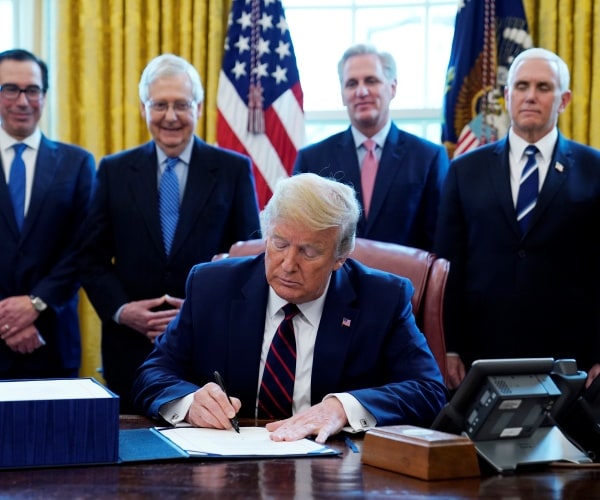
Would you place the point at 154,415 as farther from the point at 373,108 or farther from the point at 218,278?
the point at 373,108

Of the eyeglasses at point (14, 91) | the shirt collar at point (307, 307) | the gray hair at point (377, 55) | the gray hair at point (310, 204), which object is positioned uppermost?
the gray hair at point (377, 55)

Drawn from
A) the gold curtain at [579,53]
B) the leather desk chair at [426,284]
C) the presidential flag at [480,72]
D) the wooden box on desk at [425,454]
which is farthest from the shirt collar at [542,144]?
the wooden box on desk at [425,454]

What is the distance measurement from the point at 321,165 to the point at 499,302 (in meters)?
1.04

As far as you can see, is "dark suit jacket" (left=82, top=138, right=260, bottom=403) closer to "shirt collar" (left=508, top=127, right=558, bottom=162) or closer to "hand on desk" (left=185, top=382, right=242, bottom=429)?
"shirt collar" (left=508, top=127, right=558, bottom=162)

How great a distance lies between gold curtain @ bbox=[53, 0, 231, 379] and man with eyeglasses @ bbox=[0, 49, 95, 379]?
109cm

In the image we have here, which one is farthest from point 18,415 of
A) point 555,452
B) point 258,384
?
point 555,452

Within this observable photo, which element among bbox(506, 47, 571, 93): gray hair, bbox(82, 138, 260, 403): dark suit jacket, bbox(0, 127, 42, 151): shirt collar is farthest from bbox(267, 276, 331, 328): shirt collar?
bbox(0, 127, 42, 151): shirt collar

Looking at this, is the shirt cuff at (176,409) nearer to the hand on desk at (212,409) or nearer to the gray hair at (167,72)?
the hand on desk at (212,409)

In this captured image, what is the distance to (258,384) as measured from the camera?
9.77ft

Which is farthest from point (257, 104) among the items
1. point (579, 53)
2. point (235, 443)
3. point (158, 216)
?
point (235, 443)

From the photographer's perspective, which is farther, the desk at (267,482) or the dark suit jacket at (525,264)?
the dark suit jacket at (525,264)

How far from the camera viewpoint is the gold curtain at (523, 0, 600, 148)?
17.5 ft

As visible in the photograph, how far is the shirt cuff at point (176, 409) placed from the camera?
106 inches

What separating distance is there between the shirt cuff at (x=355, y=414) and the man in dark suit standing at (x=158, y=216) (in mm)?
1668
